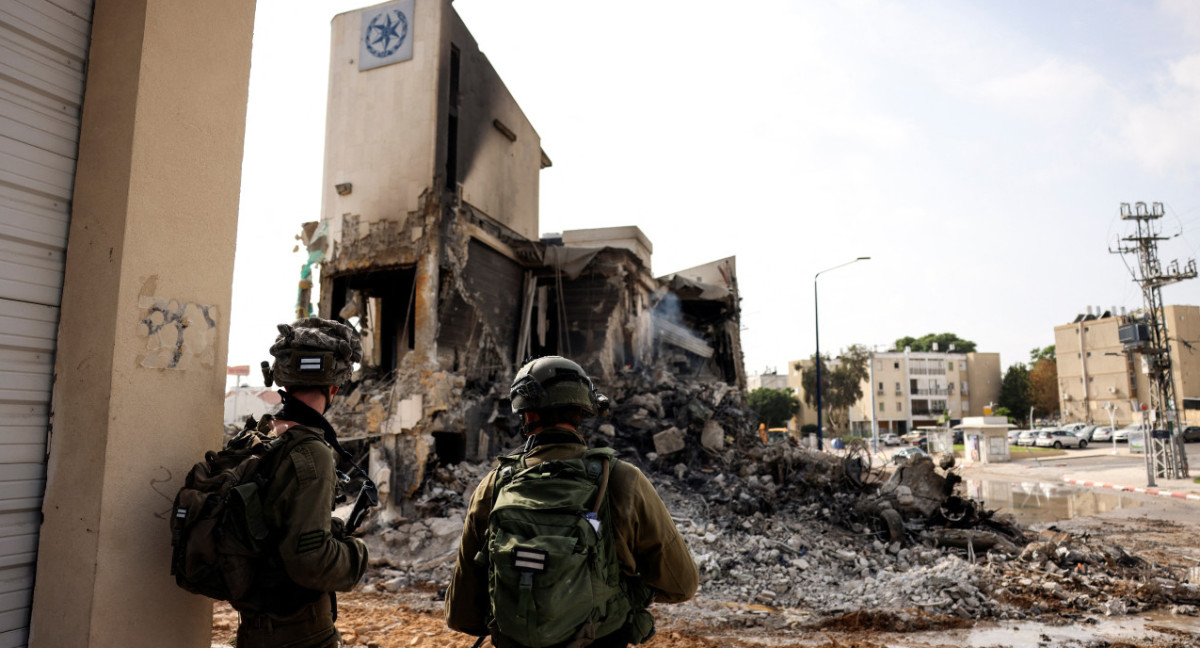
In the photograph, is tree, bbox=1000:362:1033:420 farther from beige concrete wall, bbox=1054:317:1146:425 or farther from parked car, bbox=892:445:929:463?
parked car, bbox=892:445:929:463

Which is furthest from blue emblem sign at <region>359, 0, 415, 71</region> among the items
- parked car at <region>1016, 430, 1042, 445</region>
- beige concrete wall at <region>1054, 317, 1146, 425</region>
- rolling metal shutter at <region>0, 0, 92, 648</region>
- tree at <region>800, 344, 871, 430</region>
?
beige concrete wall at <region>1054, 317, 1146, 425</region>

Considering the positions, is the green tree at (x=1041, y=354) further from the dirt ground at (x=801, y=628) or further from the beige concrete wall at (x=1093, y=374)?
the dirt ground at (x=801, y=628)

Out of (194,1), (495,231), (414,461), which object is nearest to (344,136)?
(495,231)

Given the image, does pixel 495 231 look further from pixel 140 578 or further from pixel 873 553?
pixel 140 578

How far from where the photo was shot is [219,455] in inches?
88.0

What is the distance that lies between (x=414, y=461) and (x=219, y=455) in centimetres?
801

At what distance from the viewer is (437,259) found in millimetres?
10641

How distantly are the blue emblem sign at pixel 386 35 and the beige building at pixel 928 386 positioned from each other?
2103 inches

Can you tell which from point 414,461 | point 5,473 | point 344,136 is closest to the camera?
point 5,473

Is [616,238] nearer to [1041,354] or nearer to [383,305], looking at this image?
[383,305]

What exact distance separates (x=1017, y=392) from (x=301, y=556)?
62.1 meters

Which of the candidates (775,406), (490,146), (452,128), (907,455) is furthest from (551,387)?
(775,406)

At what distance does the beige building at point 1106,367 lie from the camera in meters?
44.4

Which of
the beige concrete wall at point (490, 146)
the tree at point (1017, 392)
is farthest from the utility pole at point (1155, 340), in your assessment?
the tree at point (1017, 392)
